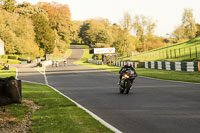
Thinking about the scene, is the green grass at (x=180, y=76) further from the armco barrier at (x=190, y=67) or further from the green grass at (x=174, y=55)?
the green grass at (x=174, y=55)

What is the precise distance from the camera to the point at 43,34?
4045 inches

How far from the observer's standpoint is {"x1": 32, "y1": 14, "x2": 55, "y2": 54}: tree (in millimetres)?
102062

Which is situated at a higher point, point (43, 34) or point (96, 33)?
point (96, 33)

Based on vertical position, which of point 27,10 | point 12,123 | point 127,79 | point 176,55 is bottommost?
point 12,123

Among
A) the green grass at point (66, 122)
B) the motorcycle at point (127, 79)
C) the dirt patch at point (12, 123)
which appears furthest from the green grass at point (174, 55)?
the dirt patch at point (12, 123)

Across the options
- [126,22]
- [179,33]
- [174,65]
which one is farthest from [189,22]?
[174,65]

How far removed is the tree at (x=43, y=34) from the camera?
102062mm

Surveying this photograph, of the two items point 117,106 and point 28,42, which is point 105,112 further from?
→ point 28,42

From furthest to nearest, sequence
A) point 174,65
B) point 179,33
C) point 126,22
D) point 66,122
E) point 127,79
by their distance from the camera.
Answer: point 179,33, point 126,22, point 174,65, point 127,79, point 66,122

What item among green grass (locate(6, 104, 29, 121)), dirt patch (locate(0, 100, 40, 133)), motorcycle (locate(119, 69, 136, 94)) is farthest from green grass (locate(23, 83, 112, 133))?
motorcycle (locate(119, 69, 136, 94))

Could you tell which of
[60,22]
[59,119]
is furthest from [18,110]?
[60,22]

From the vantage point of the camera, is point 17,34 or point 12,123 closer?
point 12,123

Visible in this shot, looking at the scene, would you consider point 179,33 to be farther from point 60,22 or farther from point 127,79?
point 127,79

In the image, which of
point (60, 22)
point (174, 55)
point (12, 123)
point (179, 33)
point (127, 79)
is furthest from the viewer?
point (179, 33)
